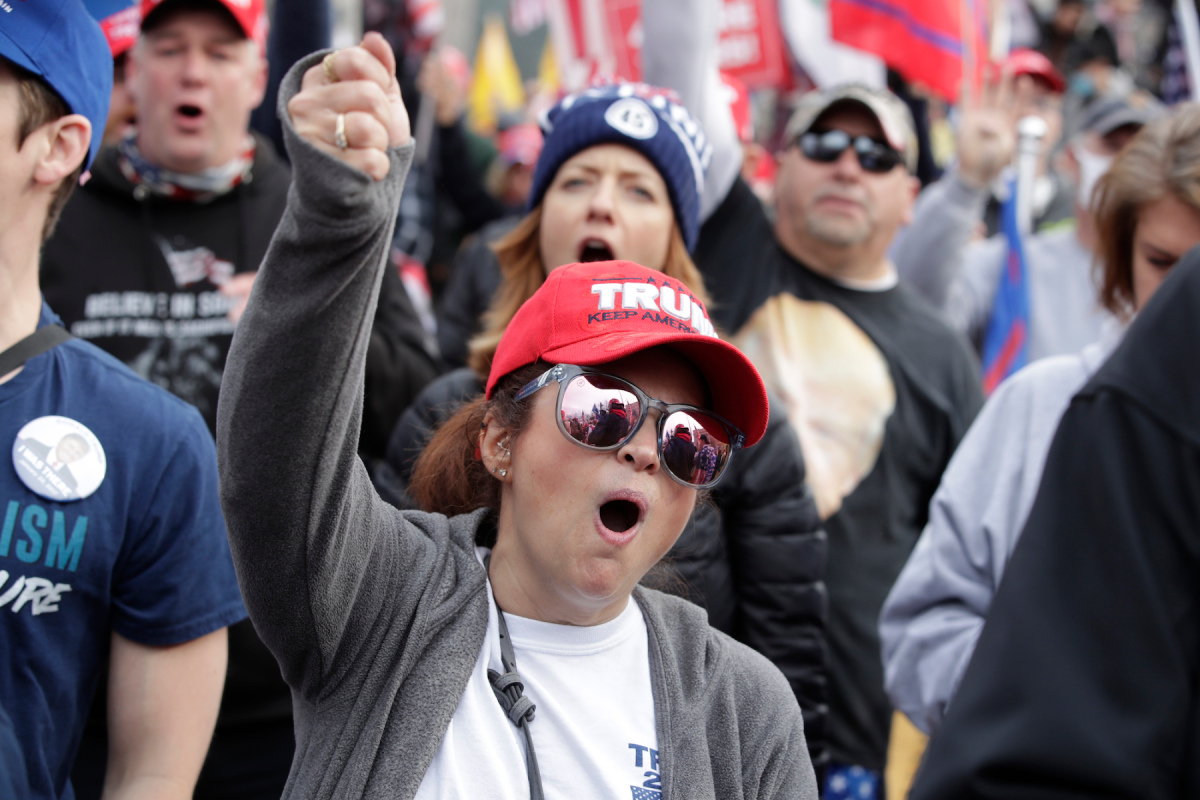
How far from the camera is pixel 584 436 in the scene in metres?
1.54

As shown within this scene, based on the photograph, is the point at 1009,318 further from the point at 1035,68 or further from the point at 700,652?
the point at 700,652

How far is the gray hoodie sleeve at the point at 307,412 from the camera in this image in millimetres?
1246

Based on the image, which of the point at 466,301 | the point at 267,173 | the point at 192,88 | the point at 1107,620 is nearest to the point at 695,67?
the point at 267,173

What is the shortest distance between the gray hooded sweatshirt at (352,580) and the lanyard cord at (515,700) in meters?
0.03

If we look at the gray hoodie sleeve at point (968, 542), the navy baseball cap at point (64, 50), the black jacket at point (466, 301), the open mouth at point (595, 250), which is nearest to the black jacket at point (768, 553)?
the gray hoodie sleeve at point (968, 542)

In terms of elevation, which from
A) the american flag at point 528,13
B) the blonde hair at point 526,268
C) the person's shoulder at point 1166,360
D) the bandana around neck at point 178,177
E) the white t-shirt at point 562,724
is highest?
the american flag at point 528,13

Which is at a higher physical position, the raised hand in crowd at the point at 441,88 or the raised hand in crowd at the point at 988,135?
the raised hand in crowd at the point at 441,88

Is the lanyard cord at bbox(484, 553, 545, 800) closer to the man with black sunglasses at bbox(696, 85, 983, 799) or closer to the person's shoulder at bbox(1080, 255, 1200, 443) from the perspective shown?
the person's shoulder at bbox(1080, 255, 1200, 443)

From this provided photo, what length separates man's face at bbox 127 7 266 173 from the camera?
282 cm

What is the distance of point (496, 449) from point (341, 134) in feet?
2.00

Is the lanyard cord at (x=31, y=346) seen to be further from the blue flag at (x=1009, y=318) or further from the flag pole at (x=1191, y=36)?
the flag pole at (x=1191, y=36)

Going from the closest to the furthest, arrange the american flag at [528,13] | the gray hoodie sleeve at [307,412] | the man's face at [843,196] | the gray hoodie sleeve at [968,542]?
the gray hoodie sleeve at [307,412]
the gray hoodie sleeve at [968,542]
the man's face at [843,196]
the american flag at [528,13]

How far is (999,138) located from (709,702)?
3039 millimetres

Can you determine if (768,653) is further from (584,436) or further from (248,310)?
(248,310)
